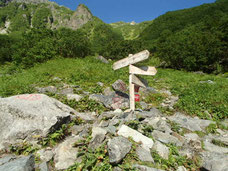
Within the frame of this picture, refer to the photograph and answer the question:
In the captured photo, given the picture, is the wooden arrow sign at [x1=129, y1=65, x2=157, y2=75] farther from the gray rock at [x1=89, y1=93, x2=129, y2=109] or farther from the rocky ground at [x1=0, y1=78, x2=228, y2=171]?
the gray rock at [x1=89, y1=93, x2=129, y2=109]

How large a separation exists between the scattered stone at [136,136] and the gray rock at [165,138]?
13.7 inches

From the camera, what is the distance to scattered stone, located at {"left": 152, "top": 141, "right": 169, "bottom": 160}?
248 centimetres

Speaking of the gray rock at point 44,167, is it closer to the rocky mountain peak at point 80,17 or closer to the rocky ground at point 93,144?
the rocky ground at point 93,144

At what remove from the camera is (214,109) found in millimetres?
5391

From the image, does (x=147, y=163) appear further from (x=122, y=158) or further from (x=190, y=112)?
(x=190, y=112)

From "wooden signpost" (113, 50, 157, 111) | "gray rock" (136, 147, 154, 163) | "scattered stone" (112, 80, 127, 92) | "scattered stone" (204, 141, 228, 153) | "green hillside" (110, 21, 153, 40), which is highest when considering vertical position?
"green hillside" (110, 21, 153, 40)

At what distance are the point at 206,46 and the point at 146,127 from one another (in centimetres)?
1825

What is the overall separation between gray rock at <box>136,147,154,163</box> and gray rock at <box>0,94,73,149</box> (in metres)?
2.08

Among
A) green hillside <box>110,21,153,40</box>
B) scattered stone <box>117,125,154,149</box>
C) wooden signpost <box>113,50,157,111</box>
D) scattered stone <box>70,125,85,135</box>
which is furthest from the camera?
green hillside <box>110,21,153,40</box>

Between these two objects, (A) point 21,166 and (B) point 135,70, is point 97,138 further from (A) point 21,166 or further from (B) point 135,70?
(B) point 135,70

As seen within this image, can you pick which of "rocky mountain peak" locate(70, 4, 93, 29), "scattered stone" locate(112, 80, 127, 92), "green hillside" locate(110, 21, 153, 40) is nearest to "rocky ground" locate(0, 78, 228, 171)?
"scattered stone" locate(112, 80, 127, 92)

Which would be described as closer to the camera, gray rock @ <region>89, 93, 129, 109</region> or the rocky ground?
the rocky ground

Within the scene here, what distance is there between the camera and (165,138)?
2.97 m

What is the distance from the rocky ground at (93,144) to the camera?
2182 mm
